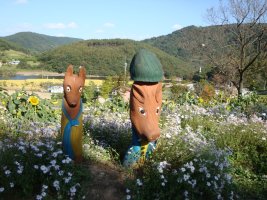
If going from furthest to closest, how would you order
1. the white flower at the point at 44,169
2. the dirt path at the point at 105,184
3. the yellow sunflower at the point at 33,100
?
the yellow sunflower at the point at 33,100, the dirt path at the point at 105,184, the white flower at the point at 44,169

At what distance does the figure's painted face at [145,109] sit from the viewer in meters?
4.19

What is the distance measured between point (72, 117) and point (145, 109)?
90 centimetres

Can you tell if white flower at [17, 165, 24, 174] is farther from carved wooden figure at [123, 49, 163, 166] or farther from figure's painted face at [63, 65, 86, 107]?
carved wooden figure at [123, 49, 163, 166]

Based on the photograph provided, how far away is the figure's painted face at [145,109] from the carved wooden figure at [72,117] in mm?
682

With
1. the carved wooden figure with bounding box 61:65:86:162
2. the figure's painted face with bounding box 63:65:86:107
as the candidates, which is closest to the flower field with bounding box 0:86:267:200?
the carved wooden figure with bounding box 61:65:86:162

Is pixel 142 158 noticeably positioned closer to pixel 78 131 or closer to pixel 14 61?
pixel 78 131

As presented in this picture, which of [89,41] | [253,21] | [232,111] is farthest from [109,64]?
[232,111]

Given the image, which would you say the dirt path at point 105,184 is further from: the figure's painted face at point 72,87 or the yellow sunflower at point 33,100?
the yellow sunflower at point 33,100

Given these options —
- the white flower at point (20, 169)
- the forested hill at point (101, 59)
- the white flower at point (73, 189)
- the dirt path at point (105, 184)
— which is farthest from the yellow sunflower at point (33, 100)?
the forested hill at point (101, 59)

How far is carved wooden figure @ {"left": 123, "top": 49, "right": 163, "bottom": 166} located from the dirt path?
0.27m

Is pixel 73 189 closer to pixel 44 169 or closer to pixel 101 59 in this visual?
pixel 44 169

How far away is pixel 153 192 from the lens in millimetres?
3809

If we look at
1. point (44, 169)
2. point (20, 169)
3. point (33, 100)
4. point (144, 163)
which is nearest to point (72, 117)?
point (44, 169)

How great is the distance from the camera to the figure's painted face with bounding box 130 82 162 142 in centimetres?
419
